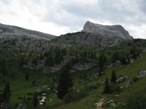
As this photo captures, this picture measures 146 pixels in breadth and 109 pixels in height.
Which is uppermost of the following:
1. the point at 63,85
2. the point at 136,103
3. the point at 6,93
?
the point at 136,103

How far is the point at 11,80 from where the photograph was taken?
19200cm

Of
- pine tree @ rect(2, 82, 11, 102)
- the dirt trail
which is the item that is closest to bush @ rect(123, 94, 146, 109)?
the dirt trail

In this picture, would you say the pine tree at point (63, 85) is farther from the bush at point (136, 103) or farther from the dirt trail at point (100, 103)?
the bush at point (136, 103)

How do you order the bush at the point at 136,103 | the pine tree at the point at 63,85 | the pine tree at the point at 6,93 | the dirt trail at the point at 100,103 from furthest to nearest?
the pine tree at the point at 6,93
the pine tree at the point at 63,85
the dirt trail at the point at 100,103
the bush at the point at 136,103

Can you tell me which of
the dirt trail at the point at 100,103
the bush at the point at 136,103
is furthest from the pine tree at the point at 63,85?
the bush at the point at 136,103

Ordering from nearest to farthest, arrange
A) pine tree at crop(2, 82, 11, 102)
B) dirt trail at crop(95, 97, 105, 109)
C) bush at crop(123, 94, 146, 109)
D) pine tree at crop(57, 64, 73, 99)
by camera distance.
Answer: bush at crop(123, 94, 146, 109) < dirt trail at crop(95, 97, 105, 109) < pine tree at crop(57, 64, 73, 99) < pine tree at crop(2, 82, 11, 102)

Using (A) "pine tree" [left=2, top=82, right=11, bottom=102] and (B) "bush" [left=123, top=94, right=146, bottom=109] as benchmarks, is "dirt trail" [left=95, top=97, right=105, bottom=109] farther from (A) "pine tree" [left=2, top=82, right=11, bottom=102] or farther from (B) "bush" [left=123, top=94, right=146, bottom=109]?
(A) "pine tree" [left=2, top=82, right=11, bottom=102]

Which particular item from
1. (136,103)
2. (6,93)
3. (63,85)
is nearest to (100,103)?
(136,103)

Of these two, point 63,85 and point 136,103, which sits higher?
point 136,103

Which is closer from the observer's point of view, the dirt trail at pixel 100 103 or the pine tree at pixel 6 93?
the dirt trail at pixel 100 103

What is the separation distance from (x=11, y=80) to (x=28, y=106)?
264 ft

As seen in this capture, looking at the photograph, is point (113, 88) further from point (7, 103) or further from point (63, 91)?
point (7, 103)

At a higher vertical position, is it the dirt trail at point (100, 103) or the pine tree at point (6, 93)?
the dirt trail at point (100, 103)

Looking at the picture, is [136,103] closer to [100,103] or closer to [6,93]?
[100,103]
